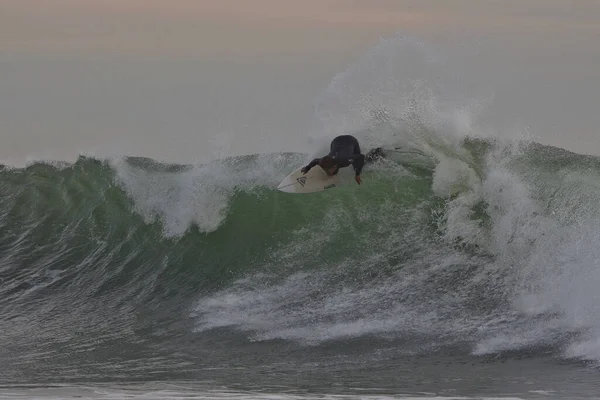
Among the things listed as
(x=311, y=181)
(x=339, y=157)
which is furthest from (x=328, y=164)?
(x=311, y=181)

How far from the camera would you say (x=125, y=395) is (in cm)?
633

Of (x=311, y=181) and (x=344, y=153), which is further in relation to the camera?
(x=311, y=181)

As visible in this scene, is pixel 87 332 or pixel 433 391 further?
→ pixel 87 332

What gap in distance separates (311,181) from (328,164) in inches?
16.9

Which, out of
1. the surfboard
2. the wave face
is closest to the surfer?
the surfboard

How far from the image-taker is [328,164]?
11828 millimetres

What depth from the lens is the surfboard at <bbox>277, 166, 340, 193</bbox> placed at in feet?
39.7

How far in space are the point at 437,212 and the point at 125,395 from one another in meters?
6.57

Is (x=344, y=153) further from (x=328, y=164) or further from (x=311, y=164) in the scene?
(x=311, y=164)

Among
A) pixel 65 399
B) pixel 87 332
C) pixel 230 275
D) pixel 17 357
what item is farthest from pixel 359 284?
pixel 65 399

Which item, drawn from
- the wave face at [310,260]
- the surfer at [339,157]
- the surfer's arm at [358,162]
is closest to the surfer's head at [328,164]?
the surfer at [339,157]

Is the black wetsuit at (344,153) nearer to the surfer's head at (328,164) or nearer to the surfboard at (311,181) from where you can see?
the surfer's head at (328,164)

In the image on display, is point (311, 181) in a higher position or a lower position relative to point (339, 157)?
lower

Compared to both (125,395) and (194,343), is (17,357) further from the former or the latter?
(125,395)
